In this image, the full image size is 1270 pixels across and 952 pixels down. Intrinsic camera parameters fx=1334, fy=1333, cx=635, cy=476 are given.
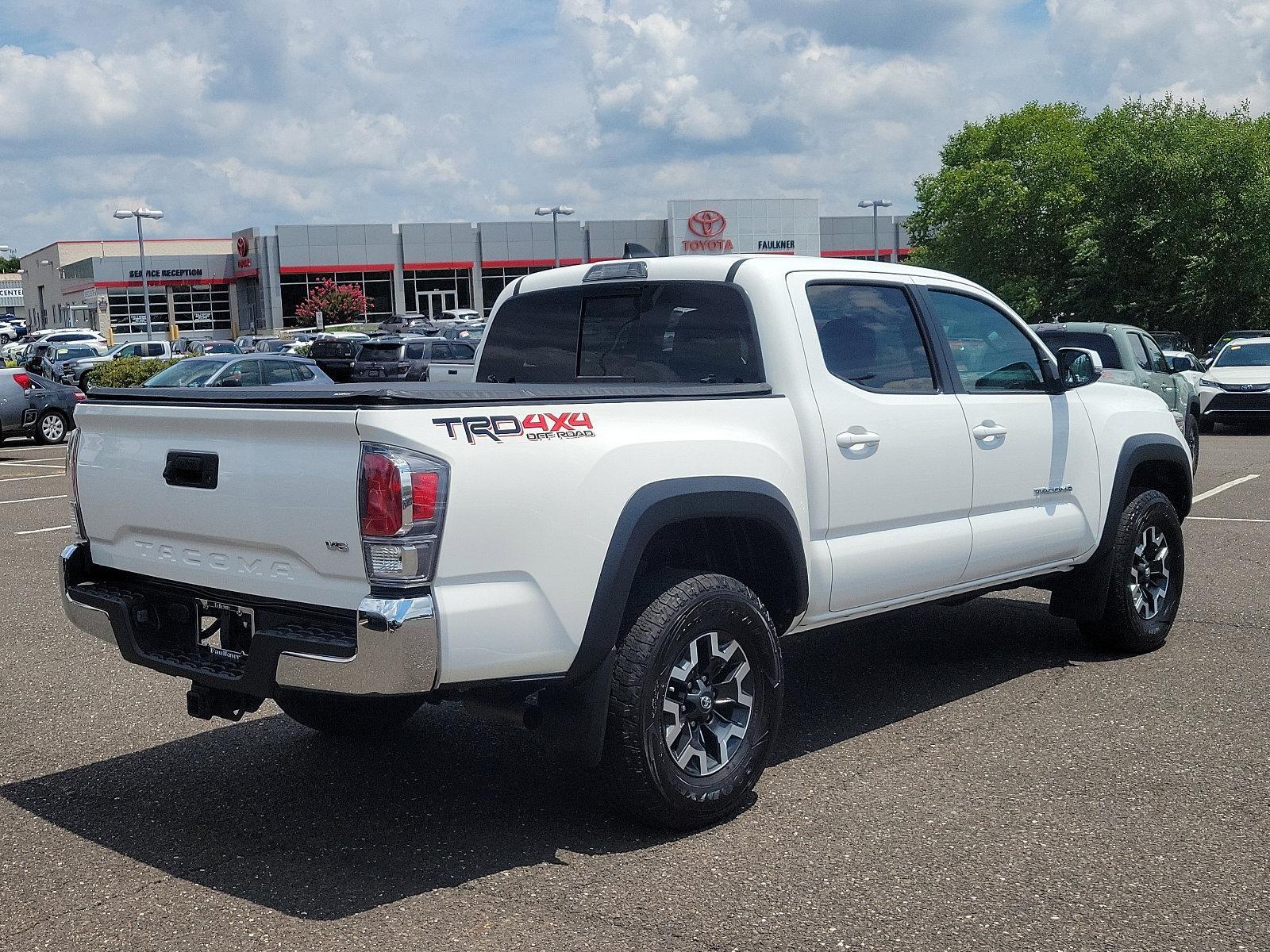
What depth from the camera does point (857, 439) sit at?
202 inches

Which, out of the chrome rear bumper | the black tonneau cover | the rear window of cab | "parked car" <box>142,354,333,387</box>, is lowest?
the chrome rear bumper

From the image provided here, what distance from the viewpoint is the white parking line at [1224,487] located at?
44.6 feet

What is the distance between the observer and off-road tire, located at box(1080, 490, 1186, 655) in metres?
6.60

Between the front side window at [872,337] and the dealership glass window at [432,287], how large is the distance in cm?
7487

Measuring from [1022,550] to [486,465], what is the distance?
3024 mm

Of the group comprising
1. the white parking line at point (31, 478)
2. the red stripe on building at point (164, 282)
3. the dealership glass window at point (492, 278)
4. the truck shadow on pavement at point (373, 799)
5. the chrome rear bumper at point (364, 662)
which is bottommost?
the white parking line at point (31, 478)

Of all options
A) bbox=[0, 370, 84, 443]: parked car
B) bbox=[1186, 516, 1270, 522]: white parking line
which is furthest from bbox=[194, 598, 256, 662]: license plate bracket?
bbox=[0, 370, 84, 443]: parked car

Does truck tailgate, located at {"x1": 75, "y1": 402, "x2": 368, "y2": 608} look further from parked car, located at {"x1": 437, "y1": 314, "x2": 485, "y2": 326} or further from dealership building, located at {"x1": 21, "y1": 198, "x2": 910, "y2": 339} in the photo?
dealership building, located at {"x1": 21, "y1": 198, "x2": 910, "y2": 339}

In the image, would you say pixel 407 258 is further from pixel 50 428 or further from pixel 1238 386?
pixel 1238 386

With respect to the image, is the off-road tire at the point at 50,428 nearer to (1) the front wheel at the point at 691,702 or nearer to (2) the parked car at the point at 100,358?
(2) the parked car at the point at 100,358

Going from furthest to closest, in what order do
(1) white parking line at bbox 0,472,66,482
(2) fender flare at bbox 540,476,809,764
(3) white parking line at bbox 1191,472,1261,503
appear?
(1) white parking line at bbox 0,472,66,482 < (3) white parking line at bbox 1191,472,1261,503 < (2) fender flare at bbox 540,476,809,764

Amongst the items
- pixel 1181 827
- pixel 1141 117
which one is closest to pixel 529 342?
pixel 1181 827

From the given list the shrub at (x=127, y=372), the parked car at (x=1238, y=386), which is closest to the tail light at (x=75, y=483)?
the parked car at (x=1238, y=386)

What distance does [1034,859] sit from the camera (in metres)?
4.19
